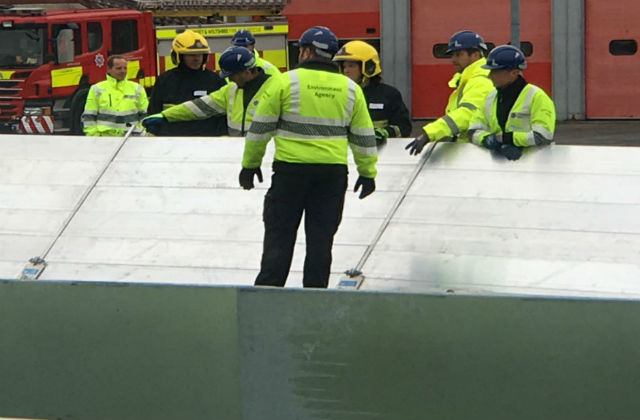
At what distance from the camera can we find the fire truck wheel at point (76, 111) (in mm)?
23188

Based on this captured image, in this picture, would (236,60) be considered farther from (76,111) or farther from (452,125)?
(76,111)

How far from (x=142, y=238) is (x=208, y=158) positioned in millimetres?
1024

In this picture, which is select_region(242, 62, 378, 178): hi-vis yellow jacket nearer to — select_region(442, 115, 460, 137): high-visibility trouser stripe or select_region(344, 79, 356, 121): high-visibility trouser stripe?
select_region(344, 79, 356, 121): high-visibility trouser stripe

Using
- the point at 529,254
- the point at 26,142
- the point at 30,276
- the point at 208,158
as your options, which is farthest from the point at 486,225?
the point at 26,142

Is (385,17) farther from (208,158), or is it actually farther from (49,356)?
(49,356)

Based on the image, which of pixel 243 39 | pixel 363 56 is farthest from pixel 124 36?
pixel 363 56

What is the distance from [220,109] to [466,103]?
1845mm

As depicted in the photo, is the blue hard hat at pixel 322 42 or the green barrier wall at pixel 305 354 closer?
the green barrier wall at pixel 305 354

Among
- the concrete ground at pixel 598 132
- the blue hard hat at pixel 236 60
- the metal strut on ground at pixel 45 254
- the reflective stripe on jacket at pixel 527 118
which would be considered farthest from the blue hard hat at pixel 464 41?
the concrete ground at pixel 598 132

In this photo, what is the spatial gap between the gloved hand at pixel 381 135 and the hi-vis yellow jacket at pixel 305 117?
1.89m

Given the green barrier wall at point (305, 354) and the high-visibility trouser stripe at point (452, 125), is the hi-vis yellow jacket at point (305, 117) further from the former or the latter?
the green barrier wall at point (305, 354)

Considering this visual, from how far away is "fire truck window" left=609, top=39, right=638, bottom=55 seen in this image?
24.9 m

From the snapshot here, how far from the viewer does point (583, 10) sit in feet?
82.2

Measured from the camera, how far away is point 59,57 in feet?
76.9
